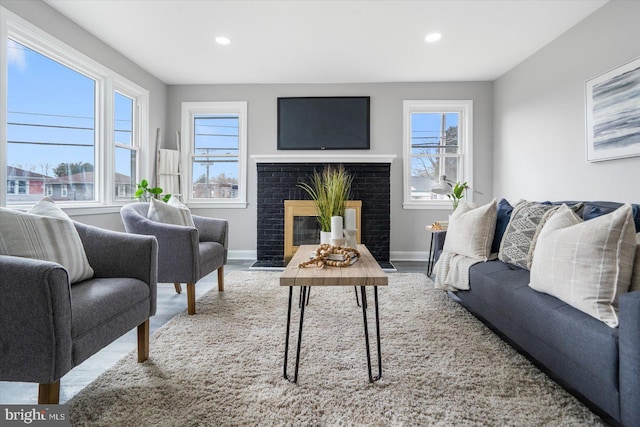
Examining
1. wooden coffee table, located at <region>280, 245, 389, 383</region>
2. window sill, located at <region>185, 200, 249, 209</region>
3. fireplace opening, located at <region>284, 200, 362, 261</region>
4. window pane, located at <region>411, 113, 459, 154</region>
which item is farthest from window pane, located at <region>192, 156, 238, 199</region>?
wooden coffee table, located at <region>280, 245, 389, 383</region>

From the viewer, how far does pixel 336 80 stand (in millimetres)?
4645

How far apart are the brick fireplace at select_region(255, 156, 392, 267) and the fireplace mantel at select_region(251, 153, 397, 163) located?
15 millimetres

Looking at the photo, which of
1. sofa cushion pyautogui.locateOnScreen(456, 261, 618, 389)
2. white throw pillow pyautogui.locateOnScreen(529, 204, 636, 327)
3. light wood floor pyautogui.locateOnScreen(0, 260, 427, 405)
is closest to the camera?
sofa cushion pyautogui.locateOnScreen(456, 261, 618, 389)

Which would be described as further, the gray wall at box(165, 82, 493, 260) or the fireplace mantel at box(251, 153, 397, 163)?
the gray wall at box(165, 82, 493, 260)

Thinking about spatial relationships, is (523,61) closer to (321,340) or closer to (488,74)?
(488,74)

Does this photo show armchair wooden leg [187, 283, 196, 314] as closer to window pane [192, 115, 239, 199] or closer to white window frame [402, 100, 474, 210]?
window pane [192, 115, 239, 199]

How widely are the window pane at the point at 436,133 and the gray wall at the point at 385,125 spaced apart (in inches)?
10.3

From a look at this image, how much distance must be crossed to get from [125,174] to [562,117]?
16.2ft

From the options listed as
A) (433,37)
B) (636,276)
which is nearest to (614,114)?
(433,37)

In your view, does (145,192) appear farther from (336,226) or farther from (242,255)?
(336,226)

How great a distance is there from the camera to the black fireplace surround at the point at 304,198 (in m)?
4.62

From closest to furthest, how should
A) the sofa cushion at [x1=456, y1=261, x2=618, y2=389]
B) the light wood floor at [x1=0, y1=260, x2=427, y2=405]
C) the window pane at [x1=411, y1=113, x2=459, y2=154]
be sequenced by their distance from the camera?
the sofa cushion at [x1=456, y1=261, x2=618, y2=389], the light wood floor at [x1=0, y1=260, x2=427, y2=405], the window pane at [x1=411, y1=113, x2=459, y2=154]

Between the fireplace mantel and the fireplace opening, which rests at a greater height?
the fireplace mantel

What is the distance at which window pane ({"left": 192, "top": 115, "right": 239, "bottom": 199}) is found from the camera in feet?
16.3
